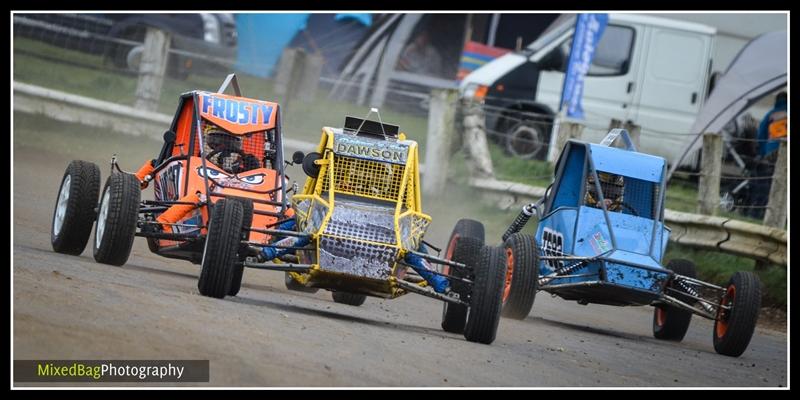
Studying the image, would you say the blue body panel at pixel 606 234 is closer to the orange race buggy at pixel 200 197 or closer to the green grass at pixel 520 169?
the orange race buggy at pixel 200 197

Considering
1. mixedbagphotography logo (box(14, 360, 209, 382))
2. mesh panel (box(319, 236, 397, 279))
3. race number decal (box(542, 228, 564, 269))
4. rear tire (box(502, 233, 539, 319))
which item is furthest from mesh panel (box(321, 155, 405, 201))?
mixedbagphotography logo (box(14, 360, 209, 382))

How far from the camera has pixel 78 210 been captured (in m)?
11.0

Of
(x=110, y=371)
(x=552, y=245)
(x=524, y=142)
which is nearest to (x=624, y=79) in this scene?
(x=524, y=142)

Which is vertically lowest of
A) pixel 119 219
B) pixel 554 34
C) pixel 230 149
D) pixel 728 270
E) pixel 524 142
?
pixel 119 219

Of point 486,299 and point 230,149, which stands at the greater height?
point 230,149

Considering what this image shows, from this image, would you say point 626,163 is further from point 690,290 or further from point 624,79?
point 624,79

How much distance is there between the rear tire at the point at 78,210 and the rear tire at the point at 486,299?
3434 millimetres

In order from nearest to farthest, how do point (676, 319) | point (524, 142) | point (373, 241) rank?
1. point (373, 241)
2. point (676, 319)
3. point (524, 142)

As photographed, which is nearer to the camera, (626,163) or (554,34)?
(626,163)

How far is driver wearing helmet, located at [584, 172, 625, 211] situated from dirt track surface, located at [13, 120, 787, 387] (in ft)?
3.83

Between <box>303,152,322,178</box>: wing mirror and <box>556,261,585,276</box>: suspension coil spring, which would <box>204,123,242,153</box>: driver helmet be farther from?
<box>556,261,585,276</box>: suspension coil spring

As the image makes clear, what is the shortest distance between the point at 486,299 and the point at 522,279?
5.67ft
